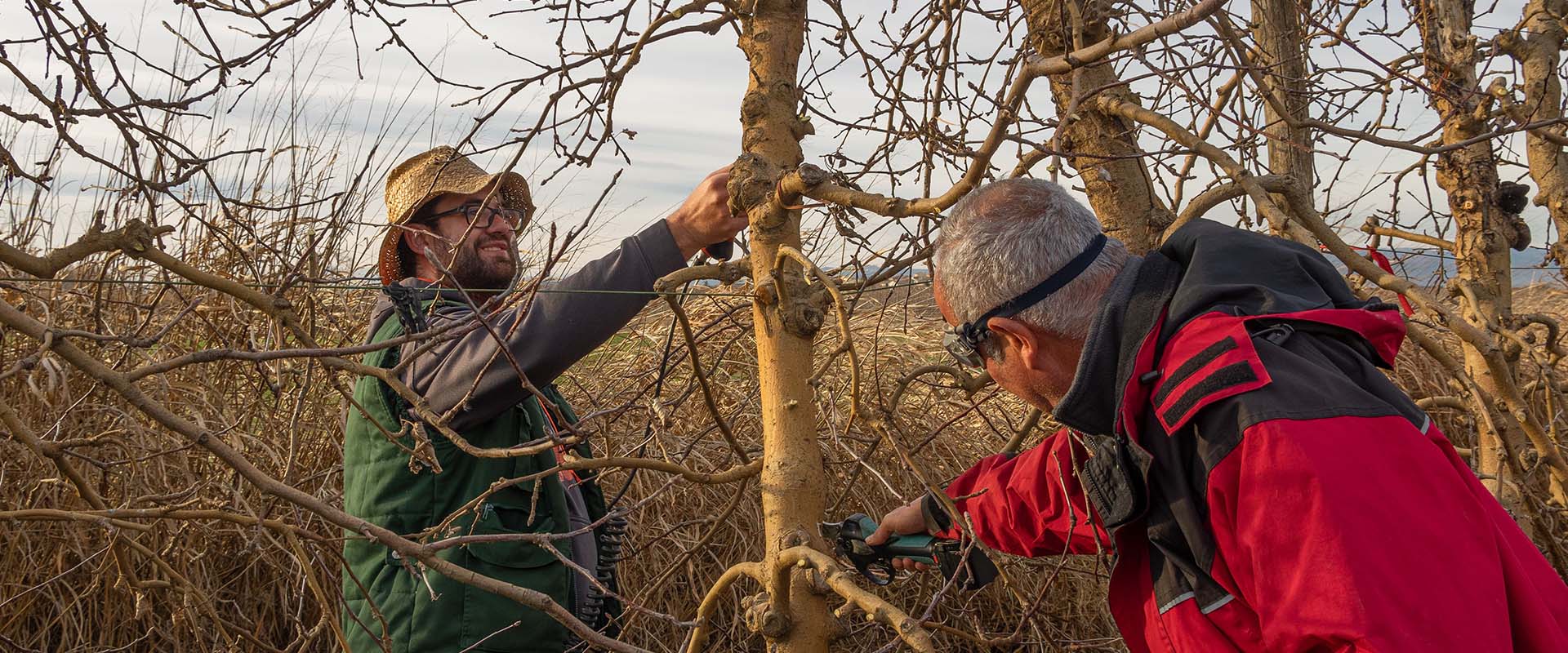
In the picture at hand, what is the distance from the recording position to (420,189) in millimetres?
3057

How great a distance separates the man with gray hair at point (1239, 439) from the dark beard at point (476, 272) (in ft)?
5.02

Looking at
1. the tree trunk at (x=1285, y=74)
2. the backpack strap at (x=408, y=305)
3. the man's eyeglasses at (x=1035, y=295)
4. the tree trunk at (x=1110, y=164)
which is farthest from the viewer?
the tree trunk at (x=1285, y=74)

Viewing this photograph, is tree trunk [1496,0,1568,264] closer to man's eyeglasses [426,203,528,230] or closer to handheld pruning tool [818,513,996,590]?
handheld pruning tool [818,513,996,590]

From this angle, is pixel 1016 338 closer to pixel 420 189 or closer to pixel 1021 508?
pixel 1021 508

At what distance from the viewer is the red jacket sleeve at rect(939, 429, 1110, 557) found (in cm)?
213

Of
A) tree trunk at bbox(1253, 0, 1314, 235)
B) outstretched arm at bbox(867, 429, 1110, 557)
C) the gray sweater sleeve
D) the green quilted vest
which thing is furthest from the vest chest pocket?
tree trunk at bbox(1253, 0, 1314, 235)

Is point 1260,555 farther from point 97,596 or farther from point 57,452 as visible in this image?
point 97,596

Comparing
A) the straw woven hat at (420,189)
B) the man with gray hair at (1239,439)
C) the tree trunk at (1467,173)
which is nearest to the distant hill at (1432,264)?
the tree trunk at (1467,173)

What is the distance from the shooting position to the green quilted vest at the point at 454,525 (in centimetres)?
243

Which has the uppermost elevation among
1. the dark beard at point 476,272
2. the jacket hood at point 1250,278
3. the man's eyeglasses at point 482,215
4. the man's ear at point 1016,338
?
the man's eyeglasses at point 482,215

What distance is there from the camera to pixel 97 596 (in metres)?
3.70

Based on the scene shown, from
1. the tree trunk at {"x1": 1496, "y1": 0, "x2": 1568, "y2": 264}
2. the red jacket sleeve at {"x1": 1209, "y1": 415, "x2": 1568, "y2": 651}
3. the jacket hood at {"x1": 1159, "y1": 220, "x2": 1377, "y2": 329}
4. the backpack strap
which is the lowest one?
the red jacket sleeve at {"x1": 1209, "y1": 415, "x2": 1568, "y2": 651}

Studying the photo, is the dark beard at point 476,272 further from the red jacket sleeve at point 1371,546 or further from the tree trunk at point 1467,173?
the tree trunk at point 1467,173

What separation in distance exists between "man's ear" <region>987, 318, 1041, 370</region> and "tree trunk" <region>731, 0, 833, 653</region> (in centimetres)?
42
